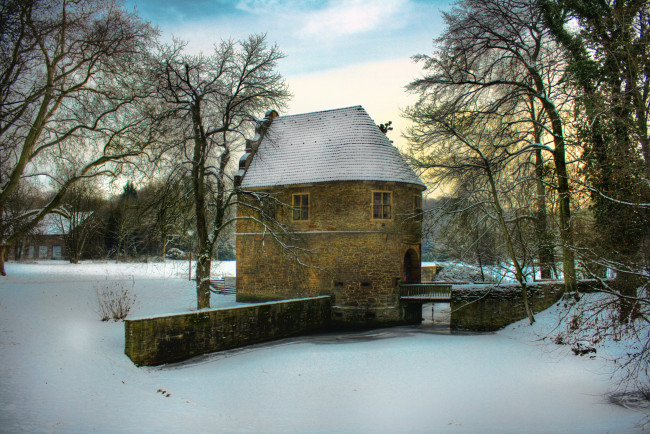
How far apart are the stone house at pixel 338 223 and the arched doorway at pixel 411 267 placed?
0.05 meters

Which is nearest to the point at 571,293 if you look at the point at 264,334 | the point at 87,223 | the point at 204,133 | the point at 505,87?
the point at 505,87

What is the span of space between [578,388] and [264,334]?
1020 cm

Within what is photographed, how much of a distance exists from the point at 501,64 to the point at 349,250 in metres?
10.0

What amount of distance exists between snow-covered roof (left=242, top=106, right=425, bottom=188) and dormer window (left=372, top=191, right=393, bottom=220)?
2.56 ft

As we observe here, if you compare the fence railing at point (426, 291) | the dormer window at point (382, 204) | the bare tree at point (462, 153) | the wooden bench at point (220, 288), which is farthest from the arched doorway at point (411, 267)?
the wooden bench at point (220, 288)

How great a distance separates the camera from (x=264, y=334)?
17.3 meters

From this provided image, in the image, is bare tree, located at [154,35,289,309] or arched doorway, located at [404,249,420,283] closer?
bare tree, located at [154,35,289,309]

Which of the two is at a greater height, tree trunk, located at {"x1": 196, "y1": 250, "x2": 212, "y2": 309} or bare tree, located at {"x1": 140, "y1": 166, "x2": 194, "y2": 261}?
bare tree, located at {"x1": 140, "y1": 166, "x2": 194, "y2": 261}

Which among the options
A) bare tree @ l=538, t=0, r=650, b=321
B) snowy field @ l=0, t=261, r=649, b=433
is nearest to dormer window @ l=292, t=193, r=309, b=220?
snowy field @ l=0, t=261, r=649, b=433

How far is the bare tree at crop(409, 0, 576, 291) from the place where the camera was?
56.0 feet

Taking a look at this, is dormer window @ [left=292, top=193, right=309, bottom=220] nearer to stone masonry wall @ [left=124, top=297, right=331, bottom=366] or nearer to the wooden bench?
stone masonry wall @ [left=124, top=297, right=331, bottom=366]

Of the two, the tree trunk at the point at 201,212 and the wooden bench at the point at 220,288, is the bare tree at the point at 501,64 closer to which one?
the tree trunk at the point at 201,212

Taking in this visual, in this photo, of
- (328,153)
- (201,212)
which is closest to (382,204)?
(328,153)

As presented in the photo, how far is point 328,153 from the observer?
22.6 metres
